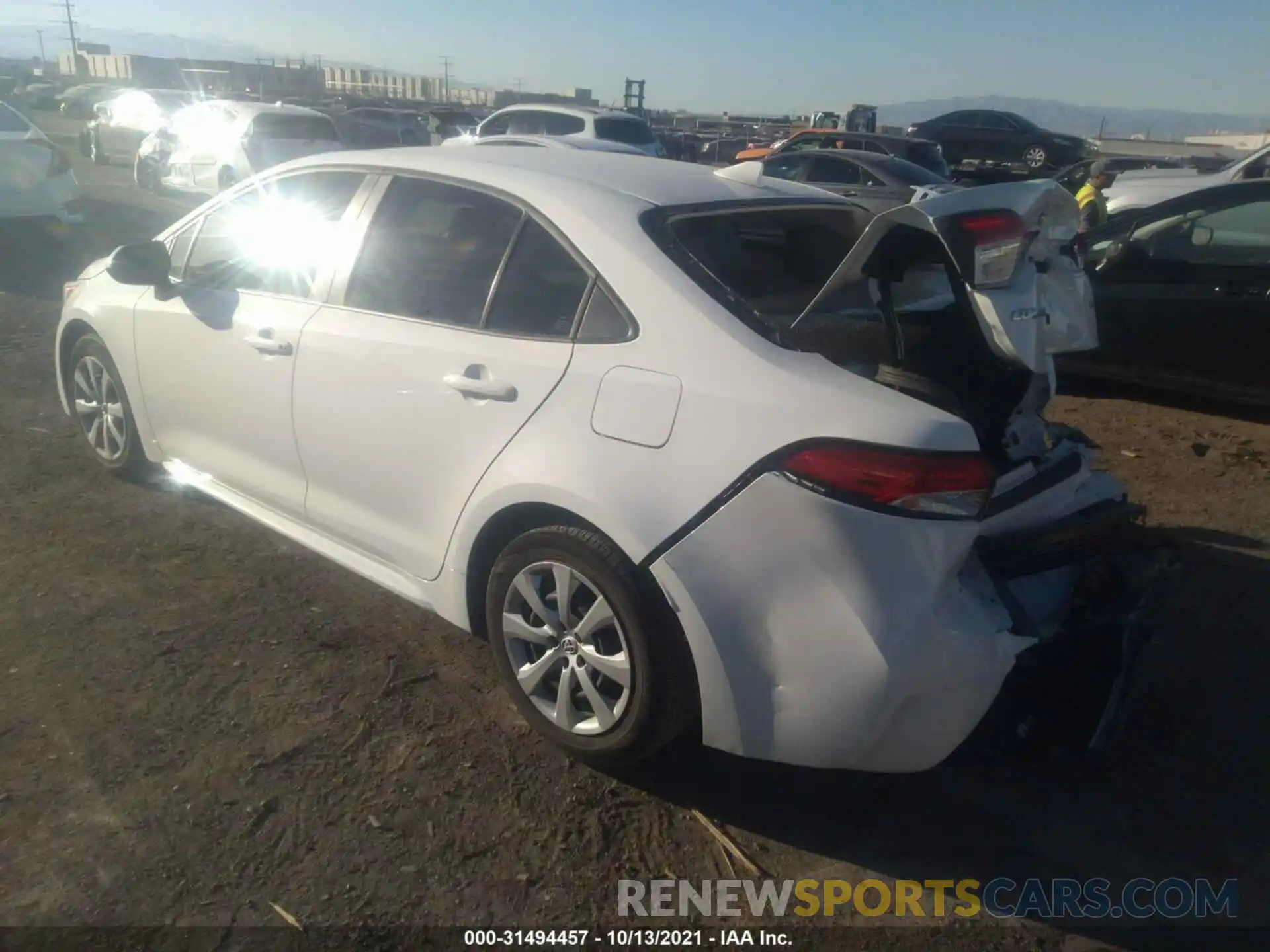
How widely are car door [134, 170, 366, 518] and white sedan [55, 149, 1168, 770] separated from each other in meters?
0.02

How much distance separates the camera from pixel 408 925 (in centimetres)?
245

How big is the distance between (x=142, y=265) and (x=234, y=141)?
1201 centimetres

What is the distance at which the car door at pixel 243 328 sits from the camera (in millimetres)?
3709

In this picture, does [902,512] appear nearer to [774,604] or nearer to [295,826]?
[774,604]

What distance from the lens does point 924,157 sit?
17.4 metres

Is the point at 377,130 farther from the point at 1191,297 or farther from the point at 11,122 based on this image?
the point at 1191,297

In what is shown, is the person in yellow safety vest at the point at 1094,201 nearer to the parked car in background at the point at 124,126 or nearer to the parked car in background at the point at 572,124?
the parked car in background at the point at 572,124

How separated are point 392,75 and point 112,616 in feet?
295

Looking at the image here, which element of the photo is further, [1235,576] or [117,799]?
[1235,576]

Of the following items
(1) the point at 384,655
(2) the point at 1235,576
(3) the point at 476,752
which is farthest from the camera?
(2) the point at 1235,576

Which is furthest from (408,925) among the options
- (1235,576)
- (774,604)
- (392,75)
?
(392,75)

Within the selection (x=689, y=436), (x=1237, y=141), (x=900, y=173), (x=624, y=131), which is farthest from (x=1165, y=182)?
(x=1237, y=141)

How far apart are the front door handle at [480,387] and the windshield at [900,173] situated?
39.4 feet

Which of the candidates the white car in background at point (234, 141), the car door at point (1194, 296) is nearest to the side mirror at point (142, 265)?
the car door at point (1194, 296)
